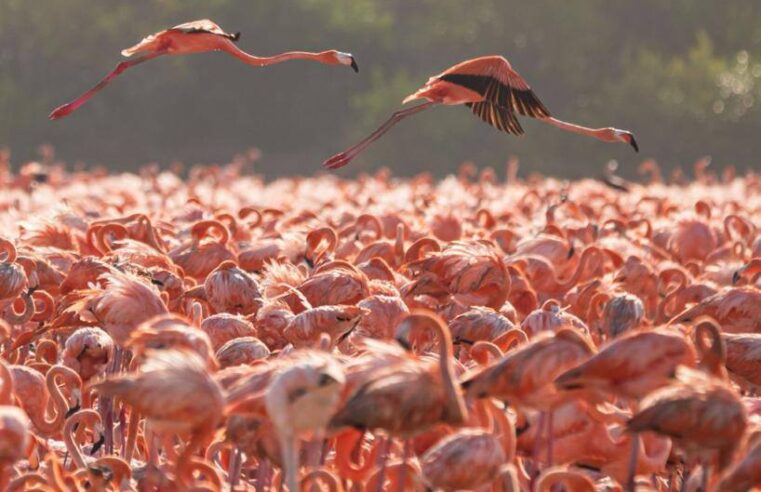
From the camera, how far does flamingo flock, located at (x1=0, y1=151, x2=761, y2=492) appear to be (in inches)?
119

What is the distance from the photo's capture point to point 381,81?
31969 mm

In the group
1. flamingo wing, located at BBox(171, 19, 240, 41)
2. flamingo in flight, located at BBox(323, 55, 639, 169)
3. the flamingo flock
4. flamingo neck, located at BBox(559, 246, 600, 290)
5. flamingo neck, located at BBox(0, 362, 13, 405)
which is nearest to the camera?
the flamingo flock

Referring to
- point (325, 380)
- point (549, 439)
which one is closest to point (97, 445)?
point (549, 439)

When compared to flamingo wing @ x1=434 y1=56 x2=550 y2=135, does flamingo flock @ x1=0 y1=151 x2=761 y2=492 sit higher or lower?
lower

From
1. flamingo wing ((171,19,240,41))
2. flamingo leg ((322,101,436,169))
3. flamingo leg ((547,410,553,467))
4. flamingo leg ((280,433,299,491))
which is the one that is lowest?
flamingo leg ((547,410,553,467))

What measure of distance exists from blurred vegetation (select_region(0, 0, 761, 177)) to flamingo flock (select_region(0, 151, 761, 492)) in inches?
866

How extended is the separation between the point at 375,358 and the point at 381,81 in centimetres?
2904

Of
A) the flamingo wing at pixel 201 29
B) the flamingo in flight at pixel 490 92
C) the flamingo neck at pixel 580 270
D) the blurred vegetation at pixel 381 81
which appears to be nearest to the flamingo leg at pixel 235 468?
the flamingo in flight at pixel 490 92

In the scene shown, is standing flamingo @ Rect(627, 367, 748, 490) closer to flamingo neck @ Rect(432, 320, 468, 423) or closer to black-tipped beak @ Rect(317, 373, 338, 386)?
flamingo neck @ Rect(432, 320, 468, 423)

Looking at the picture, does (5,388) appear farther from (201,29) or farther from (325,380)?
(201,29)

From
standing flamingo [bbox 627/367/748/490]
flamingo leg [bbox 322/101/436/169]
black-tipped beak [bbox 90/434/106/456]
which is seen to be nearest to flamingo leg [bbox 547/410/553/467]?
standing flamingo [bbox 627/367/748/490]

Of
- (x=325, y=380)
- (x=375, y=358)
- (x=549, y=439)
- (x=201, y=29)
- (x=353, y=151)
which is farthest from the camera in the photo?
(x=353, y=151)

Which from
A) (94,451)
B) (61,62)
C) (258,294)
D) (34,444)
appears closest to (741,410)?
(34,444)

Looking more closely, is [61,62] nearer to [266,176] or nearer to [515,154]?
[266,176]
